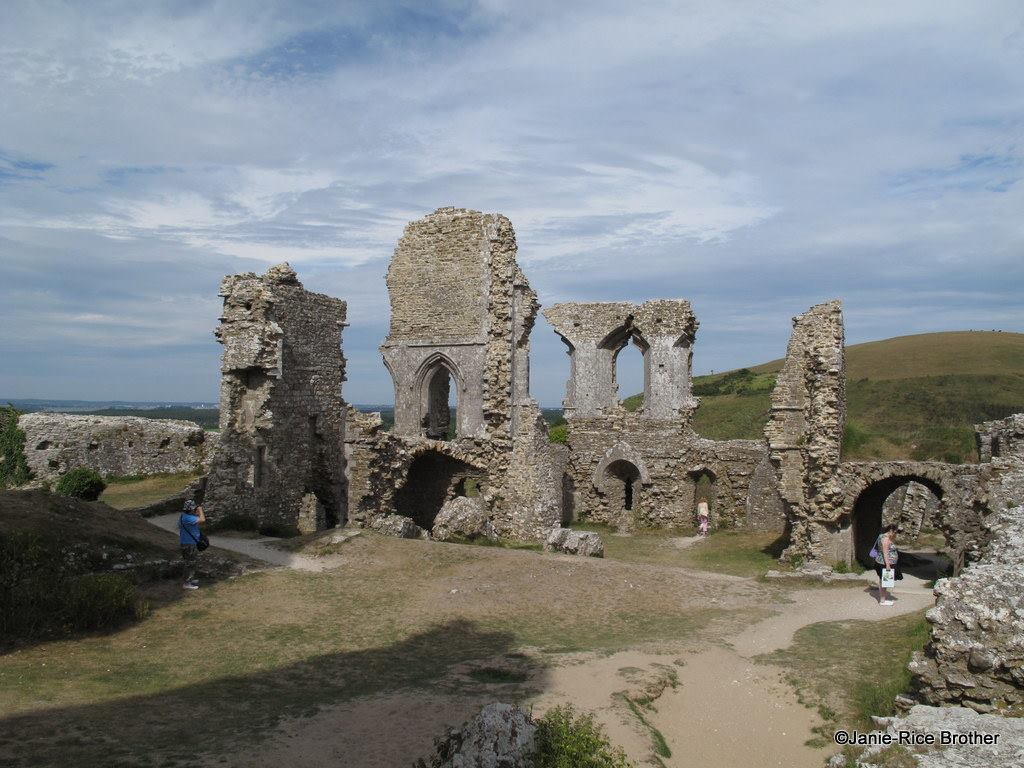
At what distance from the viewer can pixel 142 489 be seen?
21438 mm

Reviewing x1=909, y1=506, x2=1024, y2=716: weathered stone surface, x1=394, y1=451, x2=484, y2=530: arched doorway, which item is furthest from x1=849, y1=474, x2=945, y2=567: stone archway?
x1=394, y1=451, x2=484, y2=530: arched doorway

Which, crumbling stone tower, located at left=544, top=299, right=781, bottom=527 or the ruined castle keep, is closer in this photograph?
the ruined castle keep

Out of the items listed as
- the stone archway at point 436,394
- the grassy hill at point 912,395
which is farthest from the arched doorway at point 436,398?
the grassy hill at point 912,395

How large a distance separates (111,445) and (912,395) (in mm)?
33309

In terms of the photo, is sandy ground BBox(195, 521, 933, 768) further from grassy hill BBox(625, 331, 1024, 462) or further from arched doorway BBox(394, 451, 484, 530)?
grassy hill BBox(625, 331, 1024, 462)

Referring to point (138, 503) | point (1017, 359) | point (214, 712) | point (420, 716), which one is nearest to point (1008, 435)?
point (420, 716)

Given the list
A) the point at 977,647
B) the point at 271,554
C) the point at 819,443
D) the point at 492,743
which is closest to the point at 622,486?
the point at 819,443

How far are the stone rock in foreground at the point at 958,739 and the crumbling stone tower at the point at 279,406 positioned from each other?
41.1 ft

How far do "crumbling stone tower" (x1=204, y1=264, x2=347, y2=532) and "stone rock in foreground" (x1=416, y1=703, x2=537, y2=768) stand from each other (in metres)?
11.4

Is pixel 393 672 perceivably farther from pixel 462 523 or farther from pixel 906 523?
pixel 906 523

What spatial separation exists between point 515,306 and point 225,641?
12713 millimetres

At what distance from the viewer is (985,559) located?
27.7ft

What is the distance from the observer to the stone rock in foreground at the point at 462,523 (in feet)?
55.4

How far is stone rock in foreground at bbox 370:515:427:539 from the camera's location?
16.4 meters
